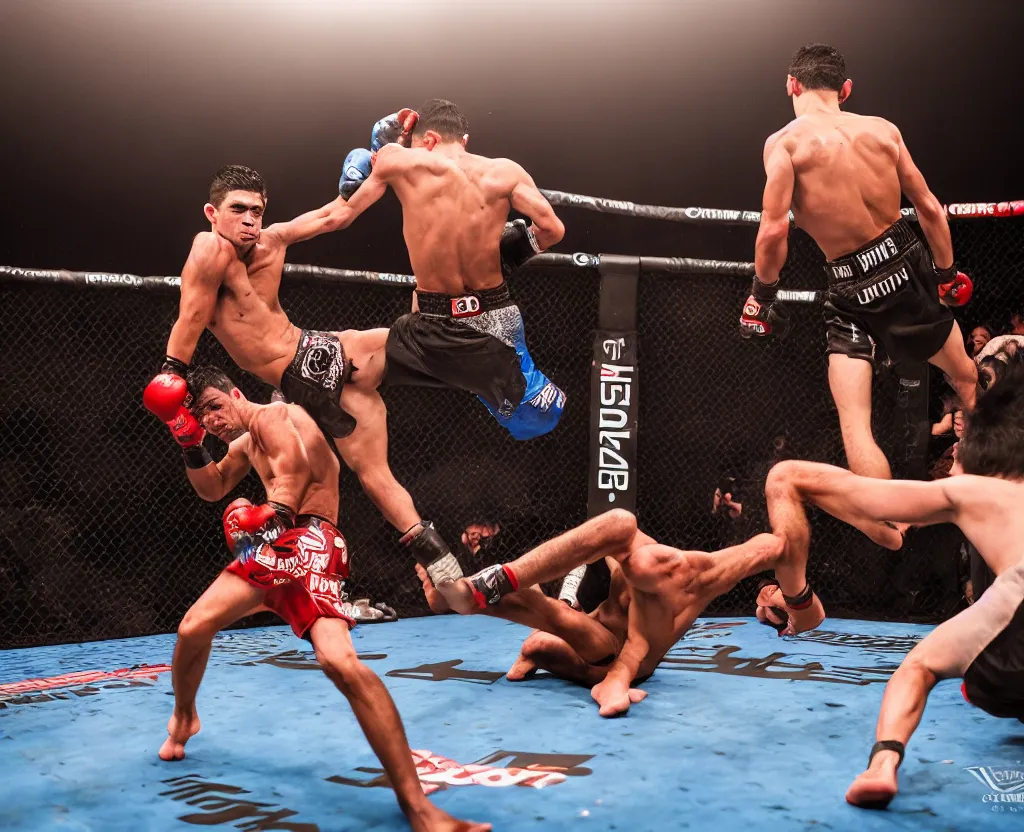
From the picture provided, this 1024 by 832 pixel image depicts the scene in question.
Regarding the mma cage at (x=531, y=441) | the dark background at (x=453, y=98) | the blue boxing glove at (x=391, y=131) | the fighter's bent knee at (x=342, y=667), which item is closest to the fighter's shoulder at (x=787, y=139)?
the blue boxing glove at (x=391, y=131)

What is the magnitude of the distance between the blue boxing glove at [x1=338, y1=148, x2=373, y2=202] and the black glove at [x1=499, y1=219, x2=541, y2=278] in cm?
54

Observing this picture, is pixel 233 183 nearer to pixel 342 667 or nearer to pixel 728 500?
pixel 342 667

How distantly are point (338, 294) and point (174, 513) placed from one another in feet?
4.66

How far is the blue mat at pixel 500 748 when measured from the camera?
2418 millimetres

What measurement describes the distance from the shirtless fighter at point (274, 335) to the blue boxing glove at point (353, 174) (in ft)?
0.15

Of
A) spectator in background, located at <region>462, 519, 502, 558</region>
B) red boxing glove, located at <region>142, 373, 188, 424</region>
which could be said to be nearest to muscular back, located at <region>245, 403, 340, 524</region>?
red boxing glove, located at <region>142, 373, 188, 424</region>

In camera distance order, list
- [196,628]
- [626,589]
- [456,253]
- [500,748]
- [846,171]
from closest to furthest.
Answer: [196,628], [500,748], [846,171], [456,253], [626,589]

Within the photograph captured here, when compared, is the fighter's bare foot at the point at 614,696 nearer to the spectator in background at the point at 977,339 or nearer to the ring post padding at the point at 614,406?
the ring post padding at the point at 614,406

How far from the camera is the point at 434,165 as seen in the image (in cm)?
337

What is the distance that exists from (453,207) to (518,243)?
30 cm

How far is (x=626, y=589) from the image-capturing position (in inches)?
146

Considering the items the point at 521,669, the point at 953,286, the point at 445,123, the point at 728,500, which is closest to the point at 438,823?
the point at 521,669

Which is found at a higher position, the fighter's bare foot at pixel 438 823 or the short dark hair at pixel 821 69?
the short dark hair at pixel 821 69

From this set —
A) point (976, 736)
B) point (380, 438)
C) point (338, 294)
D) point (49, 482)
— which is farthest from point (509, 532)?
point (976, 736)
